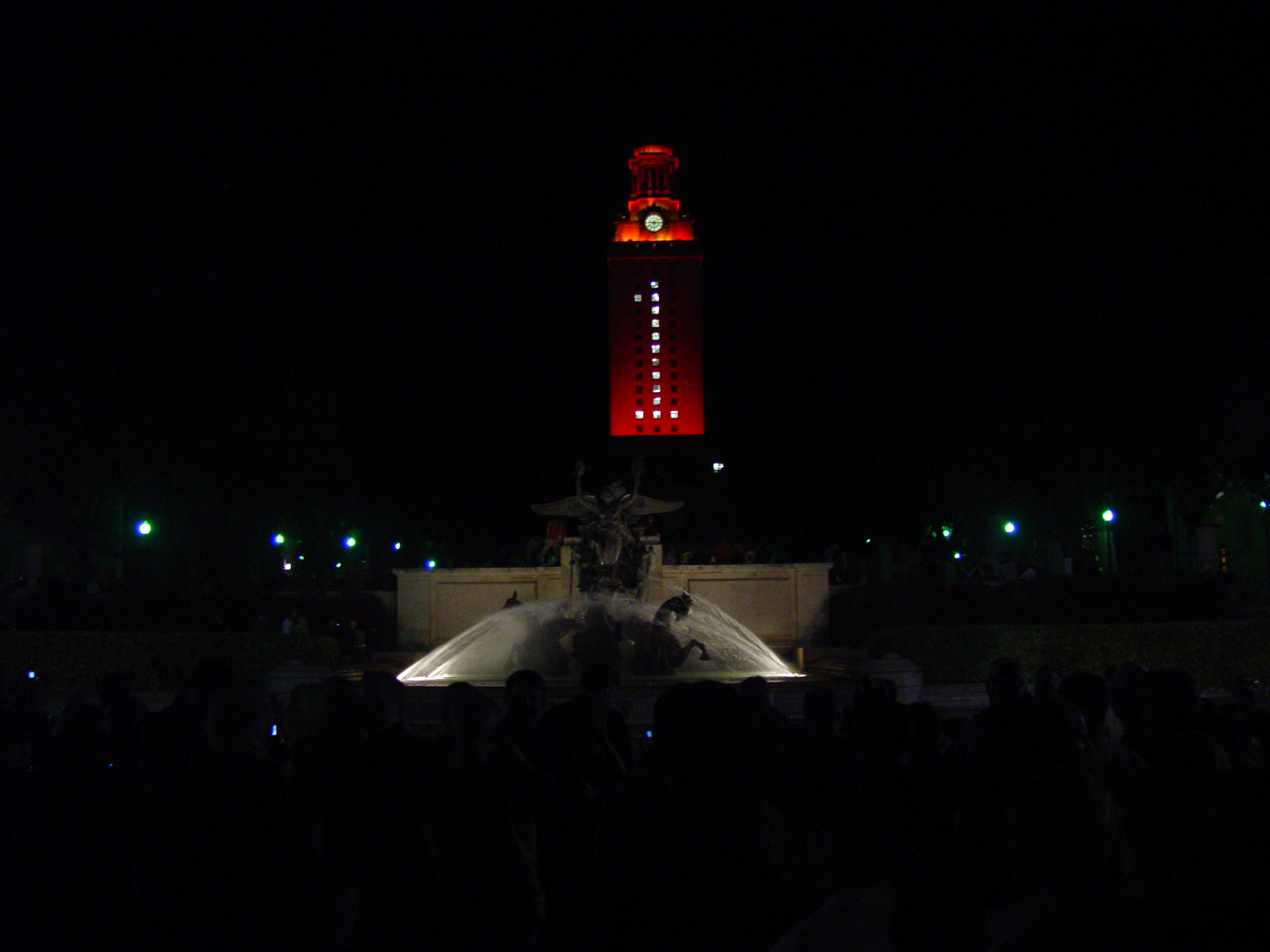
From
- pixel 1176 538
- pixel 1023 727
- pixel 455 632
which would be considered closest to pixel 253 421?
pixel 455 632

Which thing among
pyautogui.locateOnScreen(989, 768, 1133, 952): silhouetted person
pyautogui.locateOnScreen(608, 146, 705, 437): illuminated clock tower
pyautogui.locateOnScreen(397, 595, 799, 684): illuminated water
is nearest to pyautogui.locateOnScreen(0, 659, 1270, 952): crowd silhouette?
pyautogui.locateOnScreen(989, 768, 1133, 952): silhouetted person

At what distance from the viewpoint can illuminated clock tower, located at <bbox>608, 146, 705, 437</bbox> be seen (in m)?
90.9

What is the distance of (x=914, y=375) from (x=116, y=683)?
36267 millimetres

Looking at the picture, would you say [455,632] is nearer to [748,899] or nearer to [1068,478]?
[1068,478]

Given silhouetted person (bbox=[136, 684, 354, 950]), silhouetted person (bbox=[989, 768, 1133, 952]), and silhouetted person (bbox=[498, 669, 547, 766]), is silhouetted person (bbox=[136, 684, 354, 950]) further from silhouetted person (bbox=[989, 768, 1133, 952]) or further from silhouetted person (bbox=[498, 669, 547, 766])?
silhouetted person (bbox=[498, 669, 547, 766])

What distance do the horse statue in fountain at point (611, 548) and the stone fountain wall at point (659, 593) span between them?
14.6 ft

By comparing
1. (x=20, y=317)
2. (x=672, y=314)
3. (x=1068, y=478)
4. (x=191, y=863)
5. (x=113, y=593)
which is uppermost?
(x=672, y=314)

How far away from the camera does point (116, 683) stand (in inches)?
267

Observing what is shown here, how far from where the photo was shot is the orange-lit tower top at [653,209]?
91438 mm

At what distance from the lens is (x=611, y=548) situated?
22.1 metres

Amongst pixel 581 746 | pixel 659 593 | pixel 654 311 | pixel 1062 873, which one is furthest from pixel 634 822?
pixel 654 311

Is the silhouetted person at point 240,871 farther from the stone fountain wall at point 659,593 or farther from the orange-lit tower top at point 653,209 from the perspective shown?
the orange-lit tower top at point 653,209

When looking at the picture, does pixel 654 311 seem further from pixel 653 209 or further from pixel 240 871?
pixel 240 871

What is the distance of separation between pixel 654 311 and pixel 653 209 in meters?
8.34
